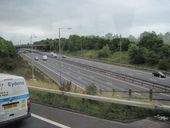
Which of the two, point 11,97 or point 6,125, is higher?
point 11,97

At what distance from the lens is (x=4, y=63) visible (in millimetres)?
62531

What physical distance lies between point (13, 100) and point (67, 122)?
5.74ft

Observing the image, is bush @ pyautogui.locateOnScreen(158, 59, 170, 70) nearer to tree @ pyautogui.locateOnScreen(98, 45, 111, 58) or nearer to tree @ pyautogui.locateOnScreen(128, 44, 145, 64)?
tree @ pyautogui.locateOnScreen(128, 44, 145, 64)

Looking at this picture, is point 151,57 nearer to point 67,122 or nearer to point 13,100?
point 67,122

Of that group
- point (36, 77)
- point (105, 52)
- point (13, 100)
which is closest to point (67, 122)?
point (13, 100)

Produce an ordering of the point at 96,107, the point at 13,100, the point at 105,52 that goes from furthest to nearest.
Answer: the point at 105,52
the point at 96,107
the point at 13,100

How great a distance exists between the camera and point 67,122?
8195 mm

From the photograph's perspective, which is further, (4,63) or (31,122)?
(4,63)

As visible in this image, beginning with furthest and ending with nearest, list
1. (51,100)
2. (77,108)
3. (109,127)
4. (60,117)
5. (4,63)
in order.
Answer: (4,63) → (51,100) → (77,108) → (60,117) → (109,127)

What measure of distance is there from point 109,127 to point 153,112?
1.67 meters

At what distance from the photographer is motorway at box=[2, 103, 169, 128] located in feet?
24.8

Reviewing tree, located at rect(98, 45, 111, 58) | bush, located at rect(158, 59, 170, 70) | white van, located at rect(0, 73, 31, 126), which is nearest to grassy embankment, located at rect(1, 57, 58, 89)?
white van, located at rect(0, 73, 31, 126)

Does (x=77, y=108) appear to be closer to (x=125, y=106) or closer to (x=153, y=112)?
(x=125, y=106)

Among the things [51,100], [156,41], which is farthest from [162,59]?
[51,100]
